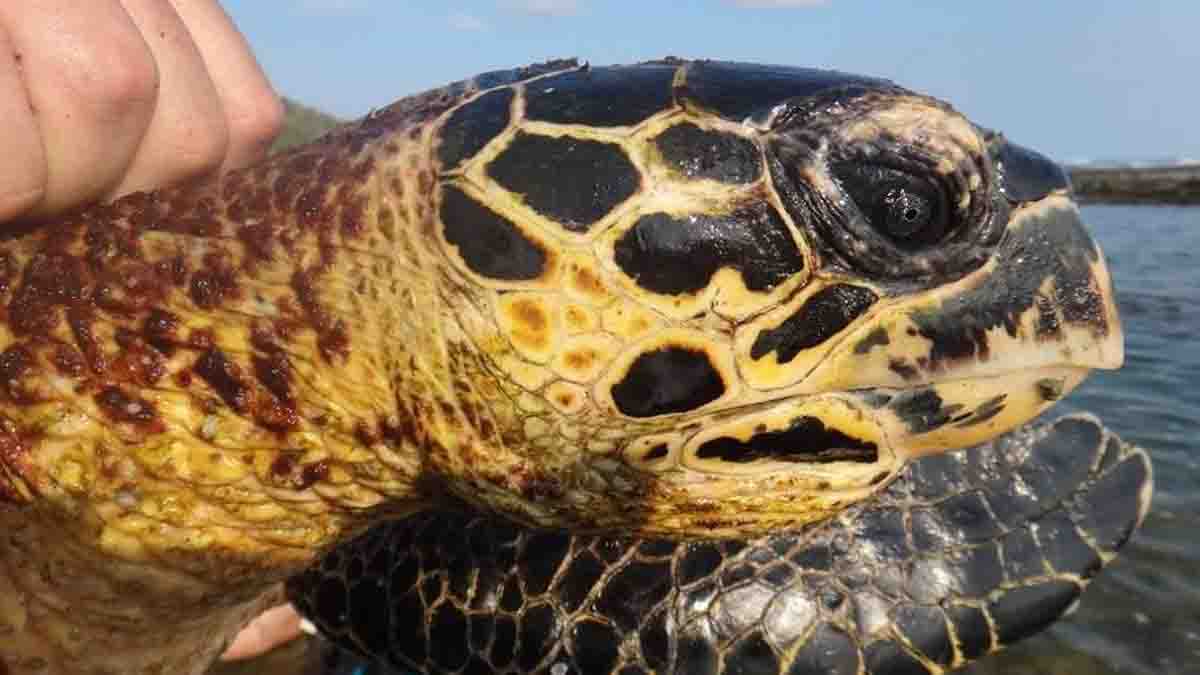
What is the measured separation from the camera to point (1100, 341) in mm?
1208

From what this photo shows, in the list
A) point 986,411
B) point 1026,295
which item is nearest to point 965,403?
point 986,411

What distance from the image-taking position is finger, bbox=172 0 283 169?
1.59 m

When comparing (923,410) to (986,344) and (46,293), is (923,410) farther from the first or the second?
(46,293)

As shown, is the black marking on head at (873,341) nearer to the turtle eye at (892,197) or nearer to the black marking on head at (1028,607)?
the turtle eye at (892,197)

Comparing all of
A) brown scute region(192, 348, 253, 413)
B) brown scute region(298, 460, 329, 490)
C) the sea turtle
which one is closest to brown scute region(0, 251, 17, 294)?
the sea turtle

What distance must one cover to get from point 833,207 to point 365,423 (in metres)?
0.70

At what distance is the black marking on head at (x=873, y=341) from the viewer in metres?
1.15

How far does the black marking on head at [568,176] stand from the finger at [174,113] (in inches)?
21.9

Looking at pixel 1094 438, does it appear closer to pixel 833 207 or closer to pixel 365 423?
pixel 833 207

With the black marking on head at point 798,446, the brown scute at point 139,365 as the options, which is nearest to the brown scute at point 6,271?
the brown scute at point 139,365

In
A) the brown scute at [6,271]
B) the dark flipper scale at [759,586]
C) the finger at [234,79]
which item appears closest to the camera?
the brown scute at [6,271]

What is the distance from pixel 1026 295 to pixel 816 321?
0.28 m

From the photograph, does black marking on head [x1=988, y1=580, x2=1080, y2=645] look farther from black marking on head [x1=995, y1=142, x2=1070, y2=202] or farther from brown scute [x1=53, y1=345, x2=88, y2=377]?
brown scute [x1=53, y1=345, x2=88, y2=377]

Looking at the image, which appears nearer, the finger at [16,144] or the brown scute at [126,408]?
the finger at [16,144]
